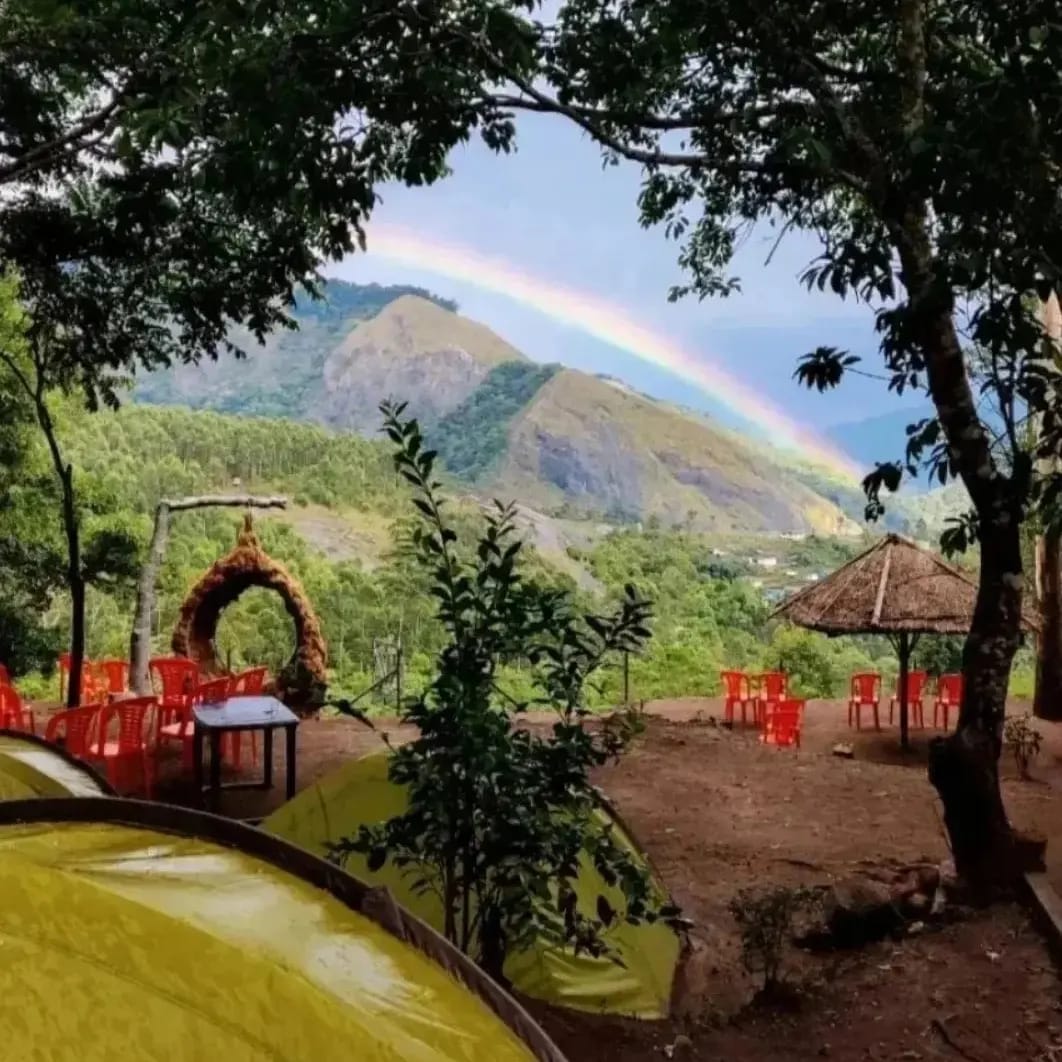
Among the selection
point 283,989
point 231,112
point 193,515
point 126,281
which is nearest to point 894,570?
point 126,281

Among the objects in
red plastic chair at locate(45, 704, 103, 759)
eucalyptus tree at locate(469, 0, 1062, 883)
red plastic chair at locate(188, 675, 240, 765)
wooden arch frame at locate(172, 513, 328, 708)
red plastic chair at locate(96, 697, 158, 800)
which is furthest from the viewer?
wooden arch frame at locate(172, 513, 328, 708)

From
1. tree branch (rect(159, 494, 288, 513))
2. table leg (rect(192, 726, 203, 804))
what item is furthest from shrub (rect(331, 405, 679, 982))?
tree branch (rect(159, 494, 288, 513))

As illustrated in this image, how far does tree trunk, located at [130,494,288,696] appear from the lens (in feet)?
35.5

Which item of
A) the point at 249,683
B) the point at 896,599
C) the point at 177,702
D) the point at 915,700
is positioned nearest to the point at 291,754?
the point at 177,702

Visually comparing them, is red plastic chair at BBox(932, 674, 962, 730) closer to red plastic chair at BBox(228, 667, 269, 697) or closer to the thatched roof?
the thatched roof

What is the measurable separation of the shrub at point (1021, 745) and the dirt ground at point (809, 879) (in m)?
0.13

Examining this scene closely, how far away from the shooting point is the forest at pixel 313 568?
1119 cm

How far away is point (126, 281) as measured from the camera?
26.0 feet

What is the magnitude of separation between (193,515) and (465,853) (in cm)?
2572

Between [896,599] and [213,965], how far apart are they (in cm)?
1003

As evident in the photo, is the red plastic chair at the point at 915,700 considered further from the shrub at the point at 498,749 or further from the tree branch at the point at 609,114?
the shrub at the point at 498,749

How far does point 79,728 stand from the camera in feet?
21.8

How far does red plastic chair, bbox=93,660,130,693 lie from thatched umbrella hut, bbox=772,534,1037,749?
739 cm

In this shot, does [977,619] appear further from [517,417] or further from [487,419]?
[487,419]
